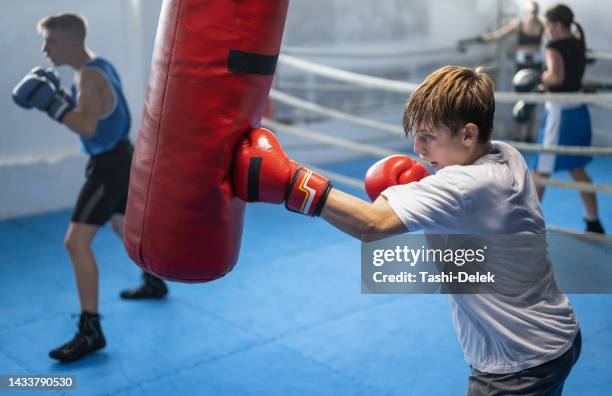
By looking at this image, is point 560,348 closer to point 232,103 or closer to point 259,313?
point 232,103

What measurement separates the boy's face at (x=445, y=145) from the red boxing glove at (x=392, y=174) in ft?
0.79

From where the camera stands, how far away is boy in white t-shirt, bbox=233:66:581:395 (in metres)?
1.38

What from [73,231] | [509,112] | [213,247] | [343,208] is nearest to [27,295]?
[73,231]

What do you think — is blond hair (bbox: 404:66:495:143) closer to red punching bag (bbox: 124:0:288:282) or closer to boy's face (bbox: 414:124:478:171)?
boy's face (bbox: 414:124:478:171)

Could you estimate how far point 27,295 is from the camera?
353 cm

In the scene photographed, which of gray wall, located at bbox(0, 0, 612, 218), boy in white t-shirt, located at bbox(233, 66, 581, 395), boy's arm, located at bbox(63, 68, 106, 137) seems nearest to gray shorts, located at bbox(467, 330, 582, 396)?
boy in white t-shirt, located at bbox(233, 66, 581, 395)

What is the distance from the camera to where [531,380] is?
4.76 feet

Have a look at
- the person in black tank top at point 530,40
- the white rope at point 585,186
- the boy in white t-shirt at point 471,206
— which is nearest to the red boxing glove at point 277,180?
the boy in white t-shirt at point 471,206

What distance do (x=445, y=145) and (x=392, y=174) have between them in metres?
0.29

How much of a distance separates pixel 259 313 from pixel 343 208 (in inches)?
76.0

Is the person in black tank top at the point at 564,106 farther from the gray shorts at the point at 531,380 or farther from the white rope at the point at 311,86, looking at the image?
the gray shorts at the point at 531,380

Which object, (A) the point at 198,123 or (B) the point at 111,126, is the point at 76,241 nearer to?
(B) the point at 111,126

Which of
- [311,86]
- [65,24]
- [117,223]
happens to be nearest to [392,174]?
[65,24]

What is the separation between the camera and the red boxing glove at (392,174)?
1710mm
